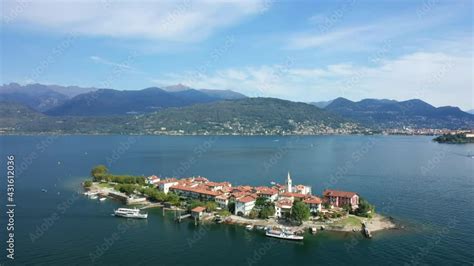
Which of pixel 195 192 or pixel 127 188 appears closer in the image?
pixel 195 192

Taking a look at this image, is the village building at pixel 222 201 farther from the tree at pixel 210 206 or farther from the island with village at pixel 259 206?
the tree at pixel 210 206

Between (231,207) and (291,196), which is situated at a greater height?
(291,196)

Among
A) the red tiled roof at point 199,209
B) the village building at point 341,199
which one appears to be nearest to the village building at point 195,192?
the red tiled roof at point 199,209

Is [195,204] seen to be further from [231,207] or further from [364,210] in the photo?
[364,210]

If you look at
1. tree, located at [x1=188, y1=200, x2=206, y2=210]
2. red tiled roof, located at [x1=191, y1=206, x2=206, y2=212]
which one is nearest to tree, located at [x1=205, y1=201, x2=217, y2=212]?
tree, located at [x1=188, y1=200, x2=206, y2=210]

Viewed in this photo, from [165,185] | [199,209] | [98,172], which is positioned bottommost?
[199,209]

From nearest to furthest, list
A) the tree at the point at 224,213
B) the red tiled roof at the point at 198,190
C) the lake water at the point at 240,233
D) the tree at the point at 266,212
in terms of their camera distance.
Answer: the lake water at the point at 240,233, the tree at the point at 266,212, the tree at the point at 224,213, the red tiled roof at the point at 198,190

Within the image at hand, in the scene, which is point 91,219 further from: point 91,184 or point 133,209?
point 91,184

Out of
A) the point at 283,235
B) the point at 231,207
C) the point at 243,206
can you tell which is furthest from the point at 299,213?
the point at 231,207
